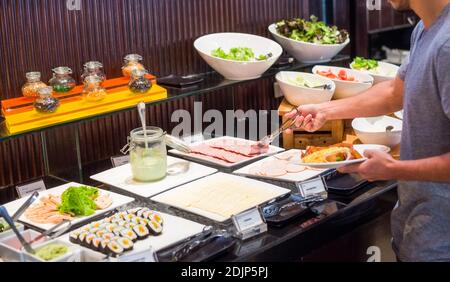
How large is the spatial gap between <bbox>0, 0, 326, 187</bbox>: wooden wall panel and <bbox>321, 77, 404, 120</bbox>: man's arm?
42.3 inches

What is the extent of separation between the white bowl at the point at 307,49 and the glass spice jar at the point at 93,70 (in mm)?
1244

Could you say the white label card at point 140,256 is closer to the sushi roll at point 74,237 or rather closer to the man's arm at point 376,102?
the sushi roll at point 74,237

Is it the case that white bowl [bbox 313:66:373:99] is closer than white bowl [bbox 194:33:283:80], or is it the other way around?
white bowl [bbox 194:33:283:80]

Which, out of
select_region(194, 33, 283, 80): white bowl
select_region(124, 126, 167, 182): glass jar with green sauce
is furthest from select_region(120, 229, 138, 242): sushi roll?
select_region(194, 33, 283, 80): white bowl

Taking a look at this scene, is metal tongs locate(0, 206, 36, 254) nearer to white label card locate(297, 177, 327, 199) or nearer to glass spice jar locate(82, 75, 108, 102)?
glass spice jar locate(82, 75, 108, 102)

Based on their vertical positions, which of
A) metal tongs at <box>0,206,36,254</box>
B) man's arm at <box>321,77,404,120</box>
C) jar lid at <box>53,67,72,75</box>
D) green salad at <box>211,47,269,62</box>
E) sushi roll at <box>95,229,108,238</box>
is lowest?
sushi roll at <box>95,229,108,238</box>

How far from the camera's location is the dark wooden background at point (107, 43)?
3109mm

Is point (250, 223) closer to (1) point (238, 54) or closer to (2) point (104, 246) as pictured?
(2) point (104, 246)

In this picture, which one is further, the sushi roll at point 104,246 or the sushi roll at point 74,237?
the sushi roll at point 74,237

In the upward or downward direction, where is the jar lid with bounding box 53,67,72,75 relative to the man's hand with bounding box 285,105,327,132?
upward

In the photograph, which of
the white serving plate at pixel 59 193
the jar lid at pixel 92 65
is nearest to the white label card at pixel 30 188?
the white serving plate at pixel 59 193

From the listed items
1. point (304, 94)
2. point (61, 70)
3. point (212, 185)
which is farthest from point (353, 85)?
point (61, 70)

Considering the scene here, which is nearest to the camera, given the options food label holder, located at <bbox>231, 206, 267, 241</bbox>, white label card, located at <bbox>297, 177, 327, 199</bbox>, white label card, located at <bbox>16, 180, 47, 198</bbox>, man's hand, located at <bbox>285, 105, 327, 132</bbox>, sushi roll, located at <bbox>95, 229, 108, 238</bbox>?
sushi roll, located at <bbox>95, 229, 108, 238</bbox>

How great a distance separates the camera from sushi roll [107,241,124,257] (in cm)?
236
